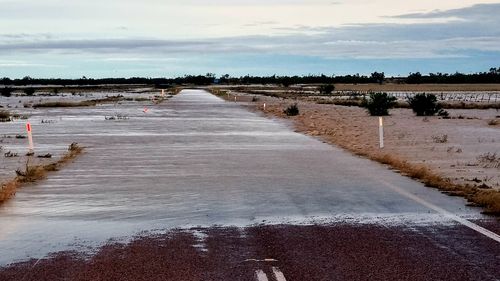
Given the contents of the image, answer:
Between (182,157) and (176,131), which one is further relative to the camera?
(176,131)

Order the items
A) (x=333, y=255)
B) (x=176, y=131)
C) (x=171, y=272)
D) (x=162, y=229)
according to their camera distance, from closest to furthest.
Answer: (x=171, y=272) < (x=333, y=255) < (x=162, y=229) < (x=176, y=131)

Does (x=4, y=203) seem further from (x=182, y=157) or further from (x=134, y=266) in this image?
(x=182, y=157)

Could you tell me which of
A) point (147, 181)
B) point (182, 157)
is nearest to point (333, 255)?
point (147, 181)

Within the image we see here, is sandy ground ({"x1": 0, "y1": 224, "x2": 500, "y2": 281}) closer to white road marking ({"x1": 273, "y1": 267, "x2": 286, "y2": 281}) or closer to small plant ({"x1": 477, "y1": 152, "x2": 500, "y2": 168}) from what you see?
white road marking ({"x1": 273, "y1": 267, "x2": 286, "y2": 281})

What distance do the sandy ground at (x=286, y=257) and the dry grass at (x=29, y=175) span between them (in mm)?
5069

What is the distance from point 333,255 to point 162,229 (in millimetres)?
2843

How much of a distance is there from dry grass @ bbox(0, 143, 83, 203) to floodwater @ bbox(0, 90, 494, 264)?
0.25 meters

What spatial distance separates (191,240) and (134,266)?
149 centimetres

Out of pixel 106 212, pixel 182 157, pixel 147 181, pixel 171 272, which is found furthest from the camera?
pixel 182 157

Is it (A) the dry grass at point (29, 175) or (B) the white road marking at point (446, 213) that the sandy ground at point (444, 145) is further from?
(A) the dry grass at point (29, 175)

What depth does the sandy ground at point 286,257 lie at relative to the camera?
7.15 metres

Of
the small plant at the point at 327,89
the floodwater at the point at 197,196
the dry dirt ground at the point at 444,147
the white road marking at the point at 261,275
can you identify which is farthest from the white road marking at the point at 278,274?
the small plant at the point at 327,89

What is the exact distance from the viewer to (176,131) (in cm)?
3344

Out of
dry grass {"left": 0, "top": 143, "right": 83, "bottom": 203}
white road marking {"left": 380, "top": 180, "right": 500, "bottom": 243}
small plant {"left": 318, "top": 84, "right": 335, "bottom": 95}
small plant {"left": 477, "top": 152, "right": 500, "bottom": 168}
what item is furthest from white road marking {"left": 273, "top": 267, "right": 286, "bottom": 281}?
small plant {"left": 318, "top": 84, "right": 335, "bottom": 95}
